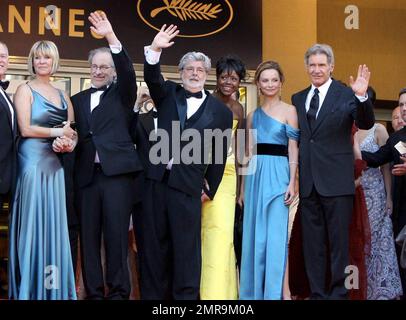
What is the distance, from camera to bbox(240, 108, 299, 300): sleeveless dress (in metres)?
6.31

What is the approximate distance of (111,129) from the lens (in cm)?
606

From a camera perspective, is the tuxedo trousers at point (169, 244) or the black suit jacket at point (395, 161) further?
the black suit jacket at point (395, 161)

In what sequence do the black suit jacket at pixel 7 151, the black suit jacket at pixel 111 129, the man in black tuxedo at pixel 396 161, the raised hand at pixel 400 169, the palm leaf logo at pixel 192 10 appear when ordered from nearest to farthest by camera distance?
the black suit jacket at pixel 7 151 → the black suit jacket at pixel 111 129 → the raised hand at pixel 400 169 → the man in black tuxedo at pixel 396 161 → the palm leaf logo at pixel 192 10

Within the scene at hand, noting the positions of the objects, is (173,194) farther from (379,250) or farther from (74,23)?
(74,23)

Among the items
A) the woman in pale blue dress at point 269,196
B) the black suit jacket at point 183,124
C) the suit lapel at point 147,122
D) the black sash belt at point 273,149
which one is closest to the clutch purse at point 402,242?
the woman in pale blue dress at point 269,196

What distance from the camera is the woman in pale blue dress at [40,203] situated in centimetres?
577

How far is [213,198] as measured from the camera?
250 inches

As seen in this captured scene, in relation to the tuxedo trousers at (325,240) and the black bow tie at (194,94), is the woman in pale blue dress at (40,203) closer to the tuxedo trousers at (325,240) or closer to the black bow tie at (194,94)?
the black bow tie at (194,94)

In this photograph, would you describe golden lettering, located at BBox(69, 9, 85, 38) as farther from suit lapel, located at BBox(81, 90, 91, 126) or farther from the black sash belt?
the black sash belt

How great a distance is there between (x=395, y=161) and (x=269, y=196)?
131cm

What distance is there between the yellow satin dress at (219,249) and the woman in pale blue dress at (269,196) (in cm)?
14

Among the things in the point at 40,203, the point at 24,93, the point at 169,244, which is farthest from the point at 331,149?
the point at 24,93

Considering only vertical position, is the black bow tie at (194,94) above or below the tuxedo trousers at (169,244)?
above
